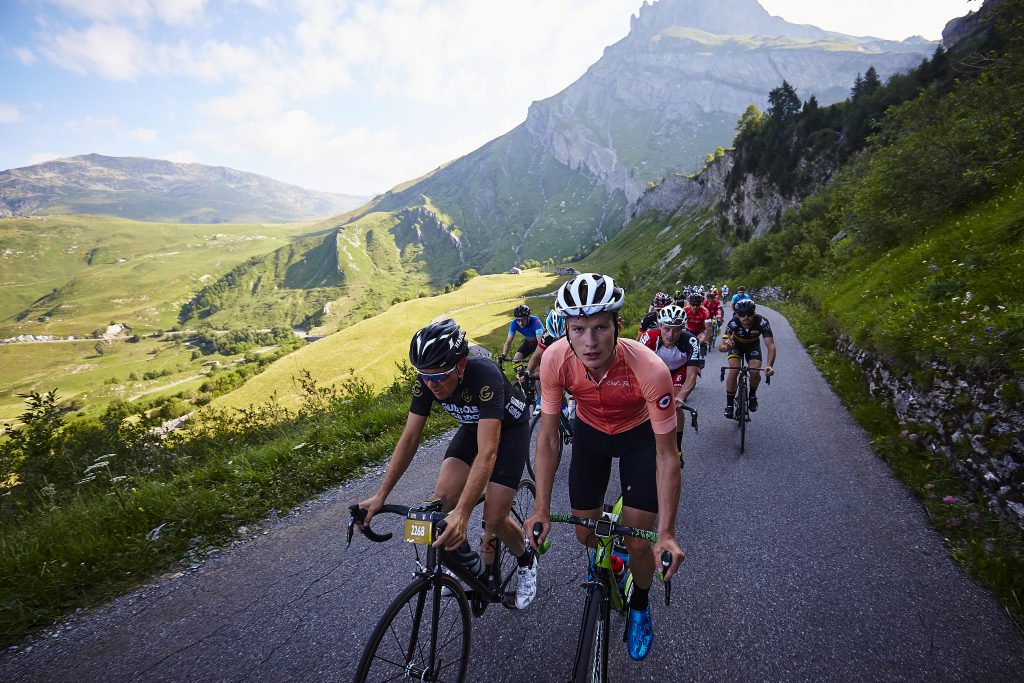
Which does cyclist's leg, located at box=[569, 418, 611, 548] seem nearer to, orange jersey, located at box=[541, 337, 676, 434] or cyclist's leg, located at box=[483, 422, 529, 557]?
orange jersey, located at box=[541, 337, 676, 434]

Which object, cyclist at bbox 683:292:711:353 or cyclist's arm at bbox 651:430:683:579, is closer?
cyclist's arm at bbox 651:430:683:579

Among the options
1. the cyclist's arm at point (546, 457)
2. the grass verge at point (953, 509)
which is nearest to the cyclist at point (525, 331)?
the cyclist's arm at point (546, 457)

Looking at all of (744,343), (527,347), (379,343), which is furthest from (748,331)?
(379,343)

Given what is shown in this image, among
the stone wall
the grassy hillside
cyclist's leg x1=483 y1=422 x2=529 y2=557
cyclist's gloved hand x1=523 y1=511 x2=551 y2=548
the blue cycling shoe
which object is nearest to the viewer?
cyclist's gloved hand x1=523 y1=511 x2=551 y2=548

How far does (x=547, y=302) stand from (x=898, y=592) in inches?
3391

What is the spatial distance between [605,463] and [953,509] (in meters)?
4.94

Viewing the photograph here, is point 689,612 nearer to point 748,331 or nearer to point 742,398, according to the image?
point 742,398

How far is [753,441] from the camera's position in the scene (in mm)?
8648

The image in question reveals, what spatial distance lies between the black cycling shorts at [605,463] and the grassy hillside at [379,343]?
1020 inches

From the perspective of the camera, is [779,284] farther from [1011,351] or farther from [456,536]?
[456,536]

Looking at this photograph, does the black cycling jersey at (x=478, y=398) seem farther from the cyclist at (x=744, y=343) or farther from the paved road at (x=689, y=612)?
the cyclist at (x=744, y=343)

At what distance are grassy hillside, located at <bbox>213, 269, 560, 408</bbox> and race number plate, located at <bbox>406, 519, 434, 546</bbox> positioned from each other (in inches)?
1036

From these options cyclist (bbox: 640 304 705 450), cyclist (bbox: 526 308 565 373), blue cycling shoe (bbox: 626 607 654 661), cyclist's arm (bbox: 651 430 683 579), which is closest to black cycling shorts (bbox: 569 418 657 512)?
cyclist's arm (bbox: 651 430 683 579)

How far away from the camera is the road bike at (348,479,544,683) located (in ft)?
10.7
